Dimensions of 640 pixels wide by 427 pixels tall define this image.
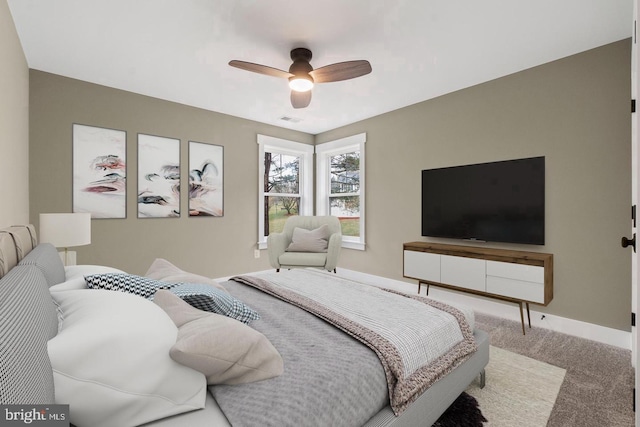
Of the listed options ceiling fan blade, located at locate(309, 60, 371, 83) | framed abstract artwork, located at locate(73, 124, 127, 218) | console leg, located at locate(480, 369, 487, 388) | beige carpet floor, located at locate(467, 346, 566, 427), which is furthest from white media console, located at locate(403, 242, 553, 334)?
framed abstract artwork, located at locate(73, 124, 127, 218)

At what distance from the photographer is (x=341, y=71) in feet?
8.16

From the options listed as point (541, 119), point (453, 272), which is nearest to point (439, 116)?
point (541, 119)

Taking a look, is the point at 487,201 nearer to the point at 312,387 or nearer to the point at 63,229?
the point at 312,387

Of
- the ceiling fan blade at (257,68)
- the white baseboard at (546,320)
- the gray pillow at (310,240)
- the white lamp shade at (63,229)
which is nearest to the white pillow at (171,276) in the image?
the white lamp shade at (63,229)

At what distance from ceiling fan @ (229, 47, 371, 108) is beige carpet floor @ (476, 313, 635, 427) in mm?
2461

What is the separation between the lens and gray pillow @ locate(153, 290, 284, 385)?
85 centimetres

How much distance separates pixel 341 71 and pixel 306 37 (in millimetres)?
394

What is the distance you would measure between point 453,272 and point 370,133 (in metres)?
2.38

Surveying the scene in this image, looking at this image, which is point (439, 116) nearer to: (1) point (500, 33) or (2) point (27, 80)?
(1) point (500, 33)

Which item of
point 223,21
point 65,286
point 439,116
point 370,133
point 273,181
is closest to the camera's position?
point 65,286

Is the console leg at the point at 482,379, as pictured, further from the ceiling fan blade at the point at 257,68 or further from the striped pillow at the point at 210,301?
the ceiling fan blade at the point at 257,68

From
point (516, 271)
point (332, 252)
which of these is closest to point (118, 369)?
point (516, 271)

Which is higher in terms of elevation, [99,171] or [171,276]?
[99,171]

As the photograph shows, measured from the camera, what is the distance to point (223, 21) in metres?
2.27
